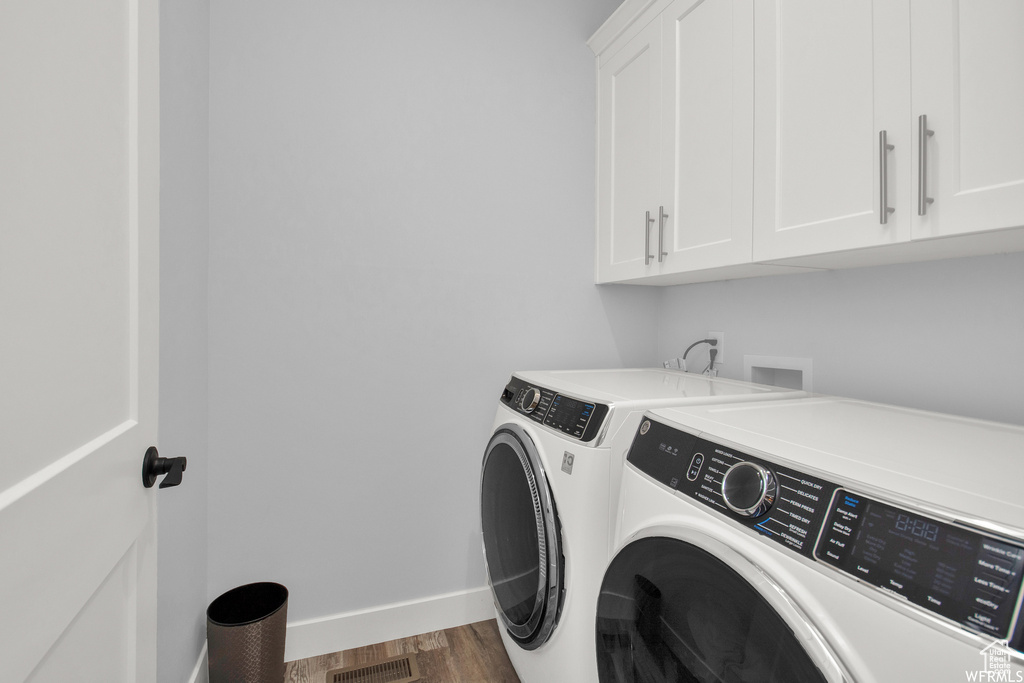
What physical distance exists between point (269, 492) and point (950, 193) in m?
1.96

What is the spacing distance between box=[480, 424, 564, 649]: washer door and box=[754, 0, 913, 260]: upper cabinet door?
0.84 metres

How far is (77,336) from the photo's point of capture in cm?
53

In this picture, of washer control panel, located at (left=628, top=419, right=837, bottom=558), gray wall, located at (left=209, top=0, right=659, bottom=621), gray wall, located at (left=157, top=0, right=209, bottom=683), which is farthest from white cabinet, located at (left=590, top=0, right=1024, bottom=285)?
gray wall, located at (left=157, top=0, right=209, bottom=683)

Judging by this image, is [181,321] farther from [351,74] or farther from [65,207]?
[351,74]

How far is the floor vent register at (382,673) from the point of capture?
4.92 ft

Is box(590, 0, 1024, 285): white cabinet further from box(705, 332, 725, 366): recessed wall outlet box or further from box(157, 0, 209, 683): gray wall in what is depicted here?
box(157, 0, 209, 683): gray wall

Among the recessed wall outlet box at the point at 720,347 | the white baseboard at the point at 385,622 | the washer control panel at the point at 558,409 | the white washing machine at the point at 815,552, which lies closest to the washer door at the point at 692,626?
the white washing machine at the point at 815,552

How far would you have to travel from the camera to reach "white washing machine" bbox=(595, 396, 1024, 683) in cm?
45

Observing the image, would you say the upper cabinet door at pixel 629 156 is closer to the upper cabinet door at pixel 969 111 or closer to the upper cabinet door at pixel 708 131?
the upper cabinet door at pixel 708 131

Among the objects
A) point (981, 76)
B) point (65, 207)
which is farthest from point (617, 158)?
point (65, 207)

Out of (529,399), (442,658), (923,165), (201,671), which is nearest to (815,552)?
(923,165)

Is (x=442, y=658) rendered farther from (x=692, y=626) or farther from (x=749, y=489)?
(x=749, y=489)

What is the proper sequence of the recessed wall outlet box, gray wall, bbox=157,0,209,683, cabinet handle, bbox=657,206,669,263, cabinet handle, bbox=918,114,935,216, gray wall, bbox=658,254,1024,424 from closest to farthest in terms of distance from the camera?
cabinet handle, bbox=918,114,935,216, gray wall, bbox=658,254,1024,424, gray wall, bbox=157,0,209,683, cabinet handle, bbox=657,206,669,263, the recessed wall outlet box

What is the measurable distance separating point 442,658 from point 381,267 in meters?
1.41
